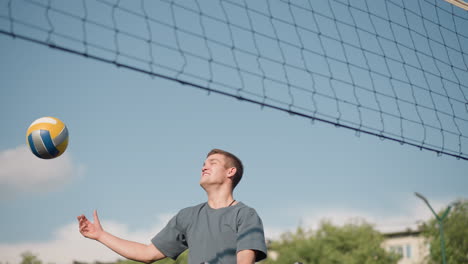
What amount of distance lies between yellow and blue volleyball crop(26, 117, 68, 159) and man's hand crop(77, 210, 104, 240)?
2.05 m

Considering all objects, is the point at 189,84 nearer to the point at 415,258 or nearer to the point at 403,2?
the point at 403,2

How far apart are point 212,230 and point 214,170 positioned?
492 mm

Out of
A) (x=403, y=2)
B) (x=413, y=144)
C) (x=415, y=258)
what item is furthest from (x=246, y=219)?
(x=415, y=258)

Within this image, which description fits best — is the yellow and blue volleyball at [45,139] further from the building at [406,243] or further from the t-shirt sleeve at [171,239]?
the building at [406,243]

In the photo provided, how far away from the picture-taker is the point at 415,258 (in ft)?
152

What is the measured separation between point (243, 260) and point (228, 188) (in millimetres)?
669

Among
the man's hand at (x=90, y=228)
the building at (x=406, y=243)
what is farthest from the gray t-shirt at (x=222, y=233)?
the building at (x=406, y=243)

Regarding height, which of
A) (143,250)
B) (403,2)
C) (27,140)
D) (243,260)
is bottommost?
(243,260)

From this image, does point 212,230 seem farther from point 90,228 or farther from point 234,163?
point 90,228

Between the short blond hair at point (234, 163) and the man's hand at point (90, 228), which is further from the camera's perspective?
the short blond hair at point (234, 163)

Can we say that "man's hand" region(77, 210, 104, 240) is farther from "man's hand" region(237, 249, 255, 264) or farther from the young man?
"man's hand" region(237, 249, 255, 264)

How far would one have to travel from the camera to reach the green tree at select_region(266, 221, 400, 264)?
35344 mm

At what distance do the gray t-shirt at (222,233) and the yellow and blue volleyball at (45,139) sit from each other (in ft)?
7.89

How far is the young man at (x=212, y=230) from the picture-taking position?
12.9ft
